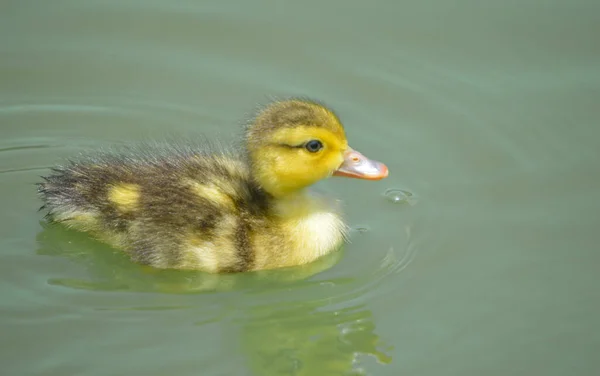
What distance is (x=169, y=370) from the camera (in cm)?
432

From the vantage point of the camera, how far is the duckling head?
4812 mm

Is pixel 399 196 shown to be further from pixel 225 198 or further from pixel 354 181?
pixel 225 198

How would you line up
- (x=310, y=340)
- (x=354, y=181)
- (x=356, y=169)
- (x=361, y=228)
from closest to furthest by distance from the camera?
(x=310, y=340) < (x=356, y=169) < (x=361, y=228) < (x=354, y=181)

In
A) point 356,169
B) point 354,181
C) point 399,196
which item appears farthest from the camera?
point 354,181

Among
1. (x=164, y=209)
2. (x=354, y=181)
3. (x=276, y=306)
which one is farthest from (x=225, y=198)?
(x=354, y=181)

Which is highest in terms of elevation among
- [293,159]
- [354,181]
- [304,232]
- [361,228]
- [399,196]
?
[354,181]

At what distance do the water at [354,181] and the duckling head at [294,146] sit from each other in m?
0.46

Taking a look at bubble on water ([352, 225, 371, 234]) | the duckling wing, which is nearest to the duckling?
the duckling wing

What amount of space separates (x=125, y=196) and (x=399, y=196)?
156 cm

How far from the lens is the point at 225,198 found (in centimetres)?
486

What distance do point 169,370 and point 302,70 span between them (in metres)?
2.69

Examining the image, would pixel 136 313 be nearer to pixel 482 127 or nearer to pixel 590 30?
pixel 482 127

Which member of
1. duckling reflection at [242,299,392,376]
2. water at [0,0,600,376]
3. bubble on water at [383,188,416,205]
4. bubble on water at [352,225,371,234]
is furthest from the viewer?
bubble on water at [383,188,416,205]

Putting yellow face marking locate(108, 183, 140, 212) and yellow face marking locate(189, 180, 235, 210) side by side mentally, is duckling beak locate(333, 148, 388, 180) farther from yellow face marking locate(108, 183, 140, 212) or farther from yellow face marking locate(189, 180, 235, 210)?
yellow face marking locate(108, 183, 140, 212)
